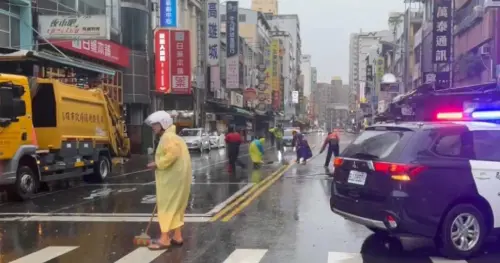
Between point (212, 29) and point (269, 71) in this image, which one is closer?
point (212, 29)

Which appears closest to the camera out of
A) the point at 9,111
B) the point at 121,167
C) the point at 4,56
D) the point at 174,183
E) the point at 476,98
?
the point at 174,183

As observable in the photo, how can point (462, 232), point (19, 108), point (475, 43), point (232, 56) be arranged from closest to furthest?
point (462, 232) → point (19, 108) → point (475, 43) → point (232, 56)

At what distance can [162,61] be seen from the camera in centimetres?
3784

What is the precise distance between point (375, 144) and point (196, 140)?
29.5m

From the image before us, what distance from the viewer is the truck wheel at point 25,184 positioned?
1284 cm

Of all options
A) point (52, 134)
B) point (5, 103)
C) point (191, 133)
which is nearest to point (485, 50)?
point (191, 133)

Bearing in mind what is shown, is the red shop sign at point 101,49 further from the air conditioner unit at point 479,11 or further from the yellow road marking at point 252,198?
the air conditioner unit at point 479,11

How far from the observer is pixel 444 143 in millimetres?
7281

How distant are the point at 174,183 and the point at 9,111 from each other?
20.5ft

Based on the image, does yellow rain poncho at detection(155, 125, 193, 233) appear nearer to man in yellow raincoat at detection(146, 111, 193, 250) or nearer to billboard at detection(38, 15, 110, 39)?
man in yellow raincoat at detection(146, 111, 193, 250)

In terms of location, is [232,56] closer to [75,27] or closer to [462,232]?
[75,27]

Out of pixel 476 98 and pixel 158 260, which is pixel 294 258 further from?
pixel 476 98

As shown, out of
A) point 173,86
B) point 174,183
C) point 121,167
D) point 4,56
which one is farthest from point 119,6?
point 174,183

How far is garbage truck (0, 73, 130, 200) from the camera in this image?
41.0ft
